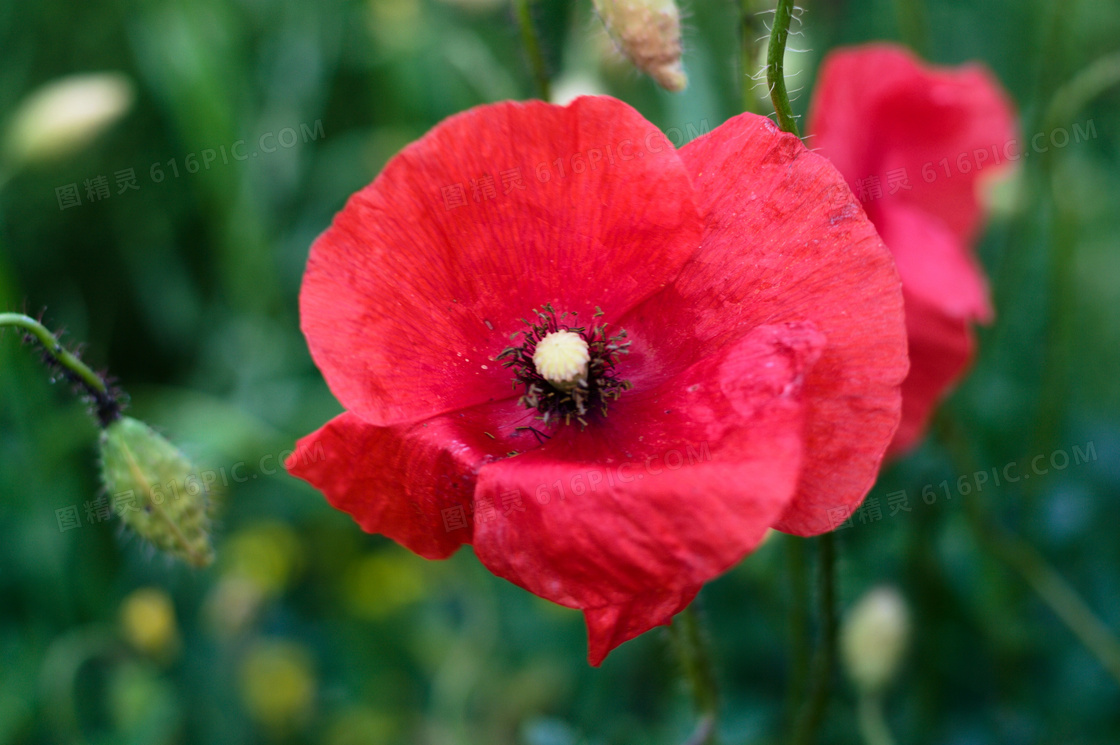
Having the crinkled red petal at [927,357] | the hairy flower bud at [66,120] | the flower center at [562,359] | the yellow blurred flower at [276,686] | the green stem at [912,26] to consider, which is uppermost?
the hairy flower bud at [66,120]

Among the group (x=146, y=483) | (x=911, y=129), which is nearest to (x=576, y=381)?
(x=146, y=483)

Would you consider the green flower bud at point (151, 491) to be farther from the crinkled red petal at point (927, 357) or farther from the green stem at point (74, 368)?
the crinkled red petal at point (927, 357)

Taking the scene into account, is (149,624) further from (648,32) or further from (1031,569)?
(1031,569)

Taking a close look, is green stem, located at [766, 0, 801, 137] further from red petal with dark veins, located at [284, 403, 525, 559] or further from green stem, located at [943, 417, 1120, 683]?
green stem, located at [943, 417, 1120, 683]

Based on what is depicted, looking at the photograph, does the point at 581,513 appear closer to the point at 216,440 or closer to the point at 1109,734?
the point at 216,440

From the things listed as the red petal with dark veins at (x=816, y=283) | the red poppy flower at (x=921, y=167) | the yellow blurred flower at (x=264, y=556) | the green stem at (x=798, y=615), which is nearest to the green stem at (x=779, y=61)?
the red petal with dark veins at (x=816, y=283)

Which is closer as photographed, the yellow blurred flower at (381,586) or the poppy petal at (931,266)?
the poppy petal at (931,266)

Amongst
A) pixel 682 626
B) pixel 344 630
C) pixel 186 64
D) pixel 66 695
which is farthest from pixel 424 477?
pixel 186 64
